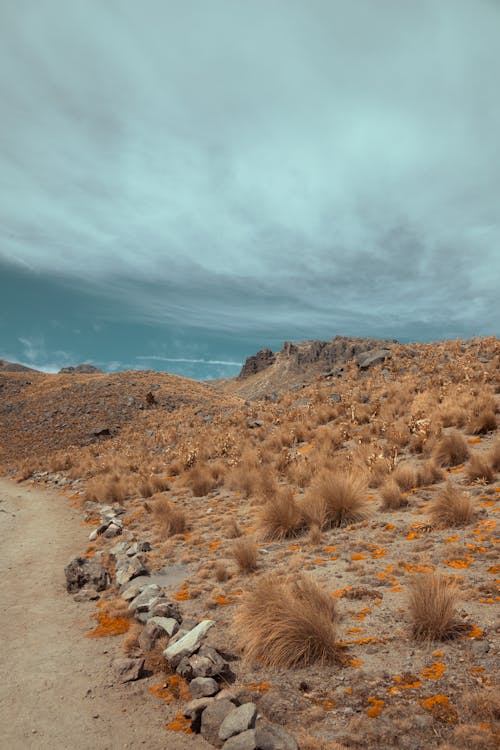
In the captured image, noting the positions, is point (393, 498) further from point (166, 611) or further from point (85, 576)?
point (85, 576)

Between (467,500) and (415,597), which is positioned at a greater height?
(467,500)

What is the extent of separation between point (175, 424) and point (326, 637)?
996 inches

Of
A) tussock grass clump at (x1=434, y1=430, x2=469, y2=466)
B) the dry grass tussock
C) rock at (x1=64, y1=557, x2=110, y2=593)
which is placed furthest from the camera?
the dry grass tussock

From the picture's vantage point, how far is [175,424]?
28.9m

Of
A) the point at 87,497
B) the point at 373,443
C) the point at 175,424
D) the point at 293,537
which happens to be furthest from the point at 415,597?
the point at 175,424

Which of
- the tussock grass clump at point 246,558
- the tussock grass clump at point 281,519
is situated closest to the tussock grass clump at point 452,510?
the tussock grass clump at point 281,519

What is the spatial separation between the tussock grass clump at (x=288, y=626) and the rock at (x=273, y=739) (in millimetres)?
984

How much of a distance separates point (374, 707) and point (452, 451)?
7282 millimetres

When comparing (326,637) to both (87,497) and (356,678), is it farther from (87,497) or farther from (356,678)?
(87,497)

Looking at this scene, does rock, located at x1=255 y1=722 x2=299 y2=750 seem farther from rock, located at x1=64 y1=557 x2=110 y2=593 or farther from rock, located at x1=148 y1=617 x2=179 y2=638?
rock, located at x1=64 y1=557 x2=110 y2=593

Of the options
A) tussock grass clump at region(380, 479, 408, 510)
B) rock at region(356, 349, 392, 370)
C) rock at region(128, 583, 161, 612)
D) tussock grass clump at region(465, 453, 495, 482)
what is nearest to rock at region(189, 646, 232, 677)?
rock at region(128, 583, 161, 612)

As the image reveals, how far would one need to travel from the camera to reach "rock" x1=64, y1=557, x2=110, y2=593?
787 cm

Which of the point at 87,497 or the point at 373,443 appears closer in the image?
the point at 373,443

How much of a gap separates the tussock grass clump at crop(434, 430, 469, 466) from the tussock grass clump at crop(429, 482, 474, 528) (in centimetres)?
269
